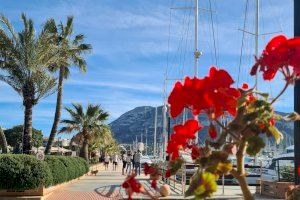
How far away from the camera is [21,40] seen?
81.7 ft

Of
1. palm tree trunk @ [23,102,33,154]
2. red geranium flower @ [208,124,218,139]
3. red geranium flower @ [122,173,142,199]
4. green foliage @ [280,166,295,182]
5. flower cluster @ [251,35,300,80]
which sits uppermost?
palm tree trunk @ [23,102,33,154]

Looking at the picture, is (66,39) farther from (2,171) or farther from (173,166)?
(173,166)

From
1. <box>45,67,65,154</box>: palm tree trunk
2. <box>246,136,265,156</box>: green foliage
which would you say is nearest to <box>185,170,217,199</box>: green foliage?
<box>246,136,265,156</box>: green foliage

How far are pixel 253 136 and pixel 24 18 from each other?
82.2ft

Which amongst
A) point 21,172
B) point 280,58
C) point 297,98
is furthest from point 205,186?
point 21,172

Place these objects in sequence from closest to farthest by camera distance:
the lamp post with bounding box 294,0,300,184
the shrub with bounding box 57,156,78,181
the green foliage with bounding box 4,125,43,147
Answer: the lamp post with bounding box 294,0,300,184
the shrub with bounding box 57,156,78,181
the green foliage with bounding box 4,125,43,147

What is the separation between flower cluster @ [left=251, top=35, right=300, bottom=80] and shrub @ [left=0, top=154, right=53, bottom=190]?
1421cm

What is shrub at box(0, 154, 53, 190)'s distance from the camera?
1605 centimetres

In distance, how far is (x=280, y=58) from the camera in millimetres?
2730

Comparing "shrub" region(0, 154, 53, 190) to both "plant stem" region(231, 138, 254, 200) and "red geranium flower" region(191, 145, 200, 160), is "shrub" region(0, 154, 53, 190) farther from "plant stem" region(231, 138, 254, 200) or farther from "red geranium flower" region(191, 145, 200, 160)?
"plant stem" region(231, 138, 254, 200)

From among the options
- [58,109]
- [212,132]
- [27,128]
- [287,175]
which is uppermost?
[58,109]

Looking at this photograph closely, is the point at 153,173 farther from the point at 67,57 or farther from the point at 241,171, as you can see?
the point at 67,57

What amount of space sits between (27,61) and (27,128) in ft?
10.8

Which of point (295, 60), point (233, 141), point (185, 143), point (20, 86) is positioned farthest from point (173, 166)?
point (20, 86)
